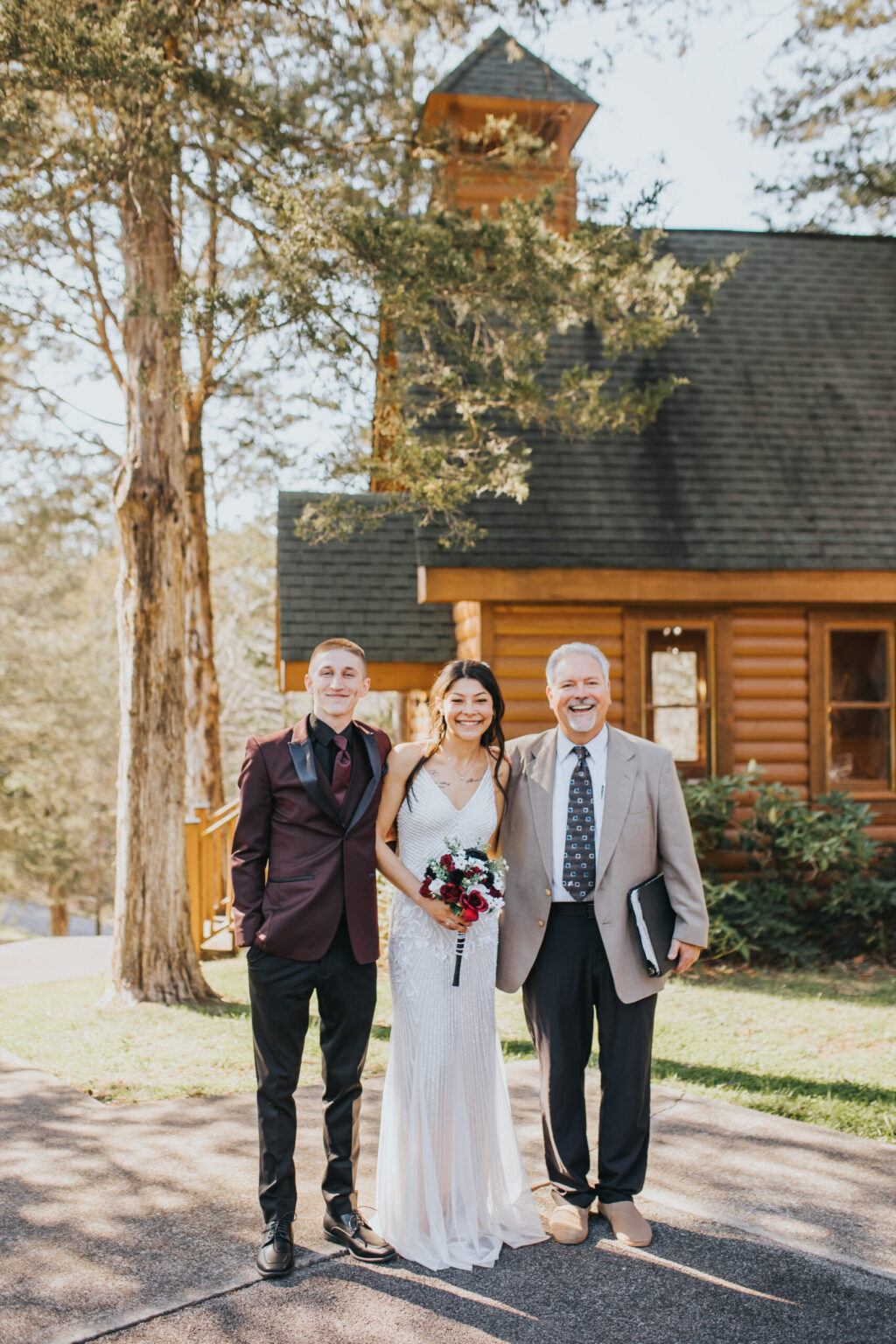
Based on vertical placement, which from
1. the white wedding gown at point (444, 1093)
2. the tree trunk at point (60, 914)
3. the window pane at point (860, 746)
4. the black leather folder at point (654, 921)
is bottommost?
the tree trunk at point (60, 914)

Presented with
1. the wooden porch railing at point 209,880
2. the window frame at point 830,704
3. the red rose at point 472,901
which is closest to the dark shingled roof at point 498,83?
the window frame at point 830,704

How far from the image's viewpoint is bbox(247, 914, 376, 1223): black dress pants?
3.82m

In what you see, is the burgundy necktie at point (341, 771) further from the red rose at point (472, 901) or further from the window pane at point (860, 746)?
the window pane at point (860, 746)

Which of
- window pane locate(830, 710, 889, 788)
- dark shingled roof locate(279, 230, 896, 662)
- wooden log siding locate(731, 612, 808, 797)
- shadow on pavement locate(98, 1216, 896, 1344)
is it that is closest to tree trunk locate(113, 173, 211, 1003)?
dark shingled roof locate(279, 230, 896, 662)

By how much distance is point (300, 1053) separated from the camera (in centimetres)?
384

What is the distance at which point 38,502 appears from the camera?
18734 millimetres

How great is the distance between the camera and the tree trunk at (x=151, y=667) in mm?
8352

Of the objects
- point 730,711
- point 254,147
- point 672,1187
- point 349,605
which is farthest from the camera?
point 349,605

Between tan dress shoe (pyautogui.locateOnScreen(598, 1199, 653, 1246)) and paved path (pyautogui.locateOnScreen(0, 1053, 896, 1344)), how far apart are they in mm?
44

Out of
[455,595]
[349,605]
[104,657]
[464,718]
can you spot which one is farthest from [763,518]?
[104,657]

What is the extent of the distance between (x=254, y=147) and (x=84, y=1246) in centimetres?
806

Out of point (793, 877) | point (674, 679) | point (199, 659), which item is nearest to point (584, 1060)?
point (793, 877)

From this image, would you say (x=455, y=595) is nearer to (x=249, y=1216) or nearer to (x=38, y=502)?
(x=249, y=1216)

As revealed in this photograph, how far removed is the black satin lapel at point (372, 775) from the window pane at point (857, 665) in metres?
8.19
